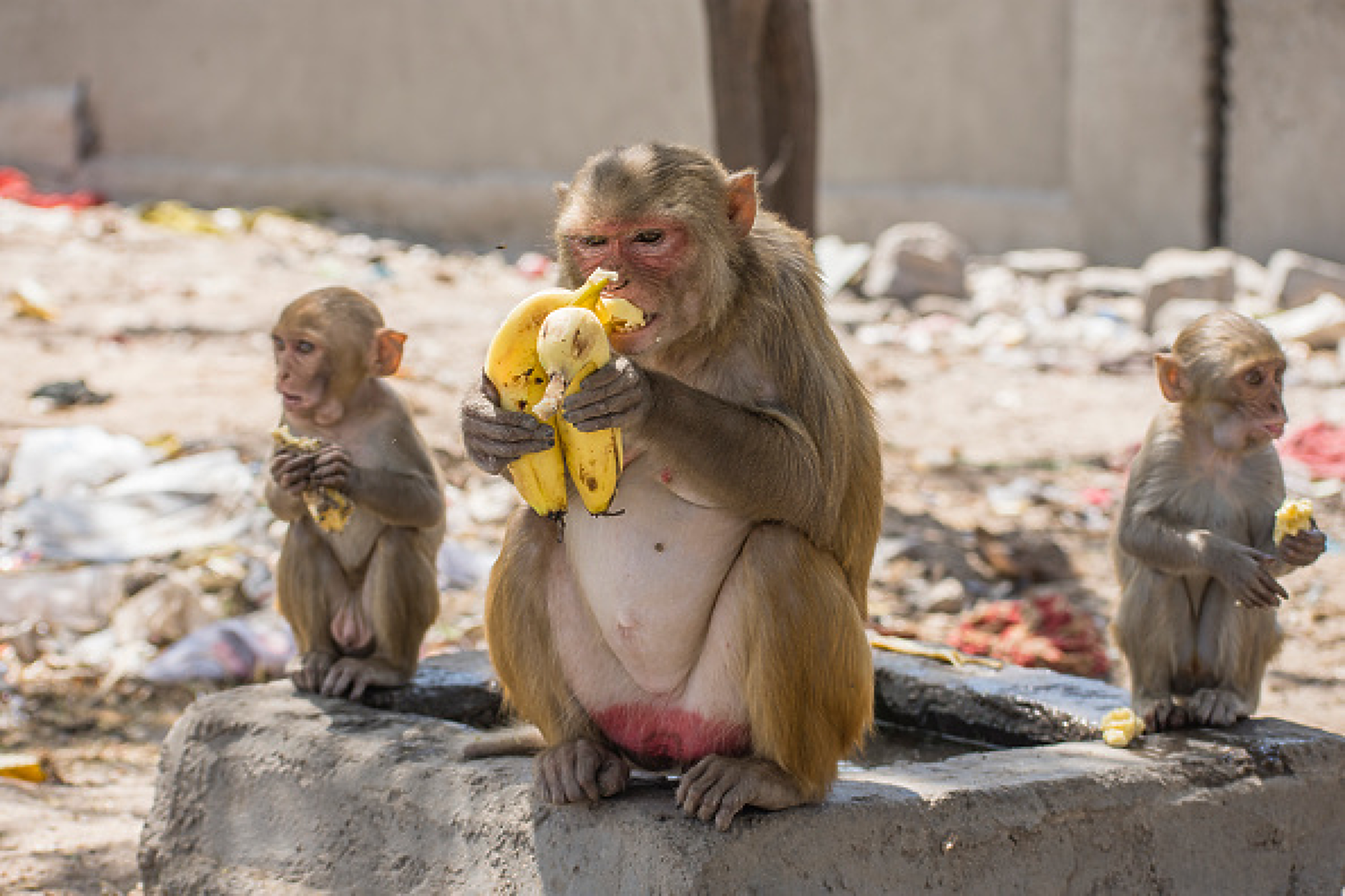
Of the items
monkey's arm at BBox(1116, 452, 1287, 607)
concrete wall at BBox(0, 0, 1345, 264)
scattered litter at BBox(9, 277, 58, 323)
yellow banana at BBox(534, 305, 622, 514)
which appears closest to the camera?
yellow banana at BBox(534, 305, 622, 514)

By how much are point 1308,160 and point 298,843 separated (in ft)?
35.2

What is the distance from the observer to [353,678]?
4.60 m

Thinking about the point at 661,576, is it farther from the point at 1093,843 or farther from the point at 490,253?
the point at 490,253

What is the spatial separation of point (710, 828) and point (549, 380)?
988 mm

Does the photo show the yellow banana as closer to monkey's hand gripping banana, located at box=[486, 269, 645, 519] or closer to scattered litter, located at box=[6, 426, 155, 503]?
monkey's hand gripping banana, located at box=[486, 269, 645, 519]

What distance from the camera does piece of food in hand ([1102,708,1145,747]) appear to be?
13.6 ft

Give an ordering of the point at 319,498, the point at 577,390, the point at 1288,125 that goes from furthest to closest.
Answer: the point at 1288,125, the point at 319,498, the point at 577,390

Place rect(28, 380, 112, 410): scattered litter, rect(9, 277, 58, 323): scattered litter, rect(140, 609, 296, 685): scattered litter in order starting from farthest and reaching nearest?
rect(9, 277, 58, 323): scattered litter → rect(28, 380, 112, 410): scattered litter → rect(140, 609, 296, 685): scattered litter

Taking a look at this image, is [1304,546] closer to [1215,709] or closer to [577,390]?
[1215,709]

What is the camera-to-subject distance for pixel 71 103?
17.8 m

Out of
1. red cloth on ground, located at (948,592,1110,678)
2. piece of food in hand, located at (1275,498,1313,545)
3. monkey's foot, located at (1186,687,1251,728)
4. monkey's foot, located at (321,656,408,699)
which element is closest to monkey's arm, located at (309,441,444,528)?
monkey's foot, located at (321,656,408,699)

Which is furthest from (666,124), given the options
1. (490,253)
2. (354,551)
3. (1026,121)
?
(354,551)

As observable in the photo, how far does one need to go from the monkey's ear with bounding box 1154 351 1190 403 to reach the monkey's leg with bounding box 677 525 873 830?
134 cm

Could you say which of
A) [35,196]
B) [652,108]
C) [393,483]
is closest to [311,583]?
[393,483]
